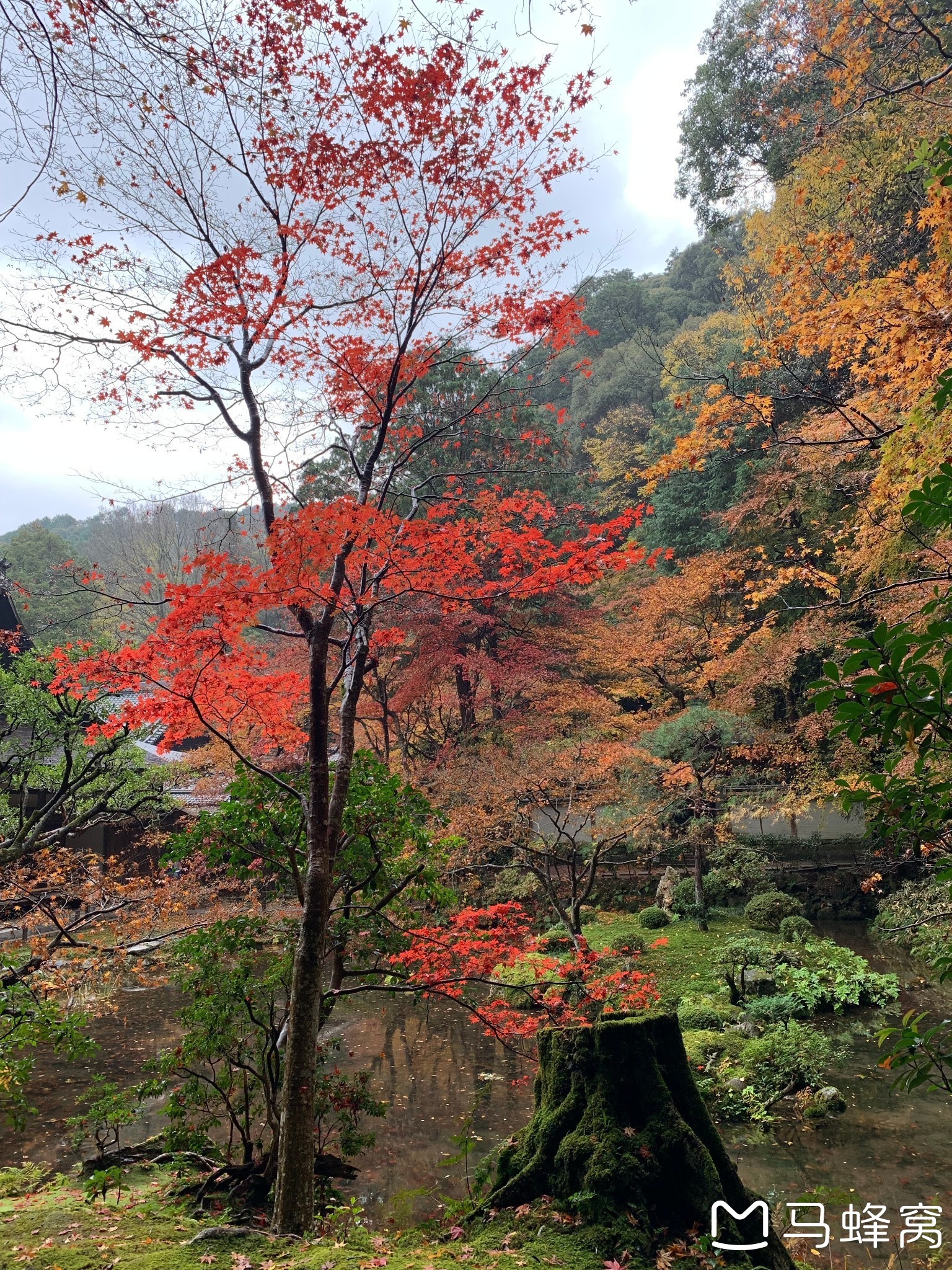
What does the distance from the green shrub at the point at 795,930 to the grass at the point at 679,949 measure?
611 millimetres

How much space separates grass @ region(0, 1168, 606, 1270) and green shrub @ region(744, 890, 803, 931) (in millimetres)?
9855

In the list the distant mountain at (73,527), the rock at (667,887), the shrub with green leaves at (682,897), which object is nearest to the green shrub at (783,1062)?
the shrub with green leaves at (682,897)

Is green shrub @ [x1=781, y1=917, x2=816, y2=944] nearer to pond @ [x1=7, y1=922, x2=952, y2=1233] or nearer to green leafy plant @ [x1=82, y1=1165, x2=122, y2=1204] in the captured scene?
pond @ [x1=7, y1=922, x2=952, y2=1233]

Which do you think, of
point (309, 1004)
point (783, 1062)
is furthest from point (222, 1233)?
point (783, 1062)

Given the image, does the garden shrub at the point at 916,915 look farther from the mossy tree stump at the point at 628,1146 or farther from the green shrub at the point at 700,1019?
the mossy tree stump at the point at 628,1146

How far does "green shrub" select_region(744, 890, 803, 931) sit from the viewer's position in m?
12.3

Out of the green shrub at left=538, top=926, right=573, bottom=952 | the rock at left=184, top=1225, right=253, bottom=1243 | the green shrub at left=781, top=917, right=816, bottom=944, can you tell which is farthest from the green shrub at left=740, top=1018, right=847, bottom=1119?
the rock at left=184, top=1225, right=253, bottom=1243

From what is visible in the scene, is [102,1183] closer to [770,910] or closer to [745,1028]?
[745,1028]

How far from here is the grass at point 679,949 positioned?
9.97 metres

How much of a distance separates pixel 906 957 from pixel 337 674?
1078cm

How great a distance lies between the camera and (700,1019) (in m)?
8.95

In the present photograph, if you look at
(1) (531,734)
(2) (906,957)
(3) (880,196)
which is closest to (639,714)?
(1) (531,734)

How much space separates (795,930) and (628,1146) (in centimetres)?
897

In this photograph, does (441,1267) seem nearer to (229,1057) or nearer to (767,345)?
(229,1057)
